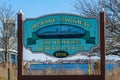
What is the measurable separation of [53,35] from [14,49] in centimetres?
2878

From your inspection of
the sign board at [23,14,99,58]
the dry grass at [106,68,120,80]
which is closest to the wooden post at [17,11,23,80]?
the sign board at [23,14,99,58]

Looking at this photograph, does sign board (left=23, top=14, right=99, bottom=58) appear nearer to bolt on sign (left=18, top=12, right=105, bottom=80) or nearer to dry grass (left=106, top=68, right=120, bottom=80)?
bolt on sign (left=18, top=12, right=105, bottom=80)

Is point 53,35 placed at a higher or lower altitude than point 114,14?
lower

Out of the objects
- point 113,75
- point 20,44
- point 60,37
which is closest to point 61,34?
point 60,37

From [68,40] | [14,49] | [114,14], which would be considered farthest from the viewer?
[14,49]

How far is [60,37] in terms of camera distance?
14.8 m

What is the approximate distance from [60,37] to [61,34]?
Answer: 0.12 m

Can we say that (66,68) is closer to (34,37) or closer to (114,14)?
(34,37)

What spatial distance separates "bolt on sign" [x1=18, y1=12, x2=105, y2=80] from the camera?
48.2ft

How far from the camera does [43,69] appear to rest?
15.5 m

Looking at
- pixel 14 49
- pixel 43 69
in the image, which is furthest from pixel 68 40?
pixel 14 49

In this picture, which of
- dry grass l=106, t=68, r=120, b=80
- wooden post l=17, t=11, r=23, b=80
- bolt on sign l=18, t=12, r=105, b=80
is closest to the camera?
bolt on sign l=18, t=12, r=105, b=80

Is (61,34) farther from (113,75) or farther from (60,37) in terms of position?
(113,75)

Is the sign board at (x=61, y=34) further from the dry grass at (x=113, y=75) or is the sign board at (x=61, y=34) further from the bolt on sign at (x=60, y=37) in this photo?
the dry grass at (x=113, y=75)
